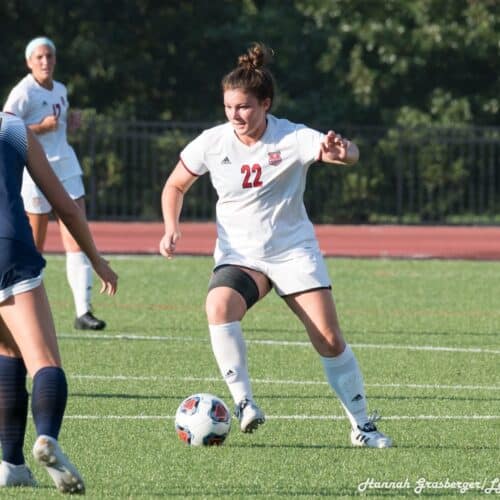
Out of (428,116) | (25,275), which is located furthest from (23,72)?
(25,275)

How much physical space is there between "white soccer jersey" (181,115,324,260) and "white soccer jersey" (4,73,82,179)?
16.1ft

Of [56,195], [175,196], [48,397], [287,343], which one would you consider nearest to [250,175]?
[175,196]

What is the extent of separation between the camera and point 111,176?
2866 cm

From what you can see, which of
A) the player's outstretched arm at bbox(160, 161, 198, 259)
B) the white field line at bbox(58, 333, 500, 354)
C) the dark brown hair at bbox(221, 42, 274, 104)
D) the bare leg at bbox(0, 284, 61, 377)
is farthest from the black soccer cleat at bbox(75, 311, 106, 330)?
the bare leg at bbox(0, 284, 61, 377)

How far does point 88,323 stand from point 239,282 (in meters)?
5.05

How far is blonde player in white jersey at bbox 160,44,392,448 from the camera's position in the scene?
7.44 m

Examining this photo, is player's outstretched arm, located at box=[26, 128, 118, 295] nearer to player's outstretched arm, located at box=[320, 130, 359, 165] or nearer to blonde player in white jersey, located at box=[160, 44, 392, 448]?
blonde player in white jersey, located at box=[160, 44, 392, 448]

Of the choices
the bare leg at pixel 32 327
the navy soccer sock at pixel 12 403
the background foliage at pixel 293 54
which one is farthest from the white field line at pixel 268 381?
the background foliage at pixel 293 54

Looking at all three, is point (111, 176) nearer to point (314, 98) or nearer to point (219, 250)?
point (314, 98)

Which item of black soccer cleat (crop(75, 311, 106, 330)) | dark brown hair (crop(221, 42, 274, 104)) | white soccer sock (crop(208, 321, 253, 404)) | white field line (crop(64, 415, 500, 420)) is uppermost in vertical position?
dark brown hair (crop(221, 42, 274, 104))

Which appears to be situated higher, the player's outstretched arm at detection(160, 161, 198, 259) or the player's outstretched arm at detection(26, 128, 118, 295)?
the player's outstretched arm at detection(26, 128, 118, 295)

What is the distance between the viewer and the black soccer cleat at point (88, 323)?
40.6 feet

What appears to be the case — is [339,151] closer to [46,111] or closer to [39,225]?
[39,225]

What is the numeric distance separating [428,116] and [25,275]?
90.4 ft
